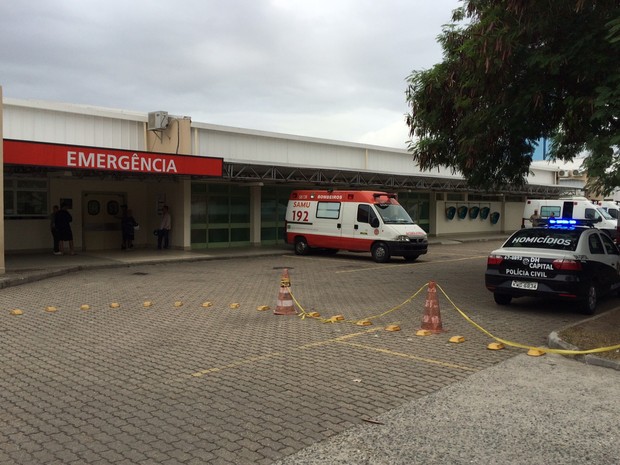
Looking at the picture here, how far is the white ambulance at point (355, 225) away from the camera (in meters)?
18.9

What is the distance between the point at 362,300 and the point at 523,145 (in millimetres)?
5544

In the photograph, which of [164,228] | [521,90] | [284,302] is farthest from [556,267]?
[164,228]

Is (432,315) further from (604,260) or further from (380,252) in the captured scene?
(380,252)

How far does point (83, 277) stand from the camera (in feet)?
48.3

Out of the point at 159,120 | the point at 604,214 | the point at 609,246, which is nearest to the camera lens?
the point at 609,246

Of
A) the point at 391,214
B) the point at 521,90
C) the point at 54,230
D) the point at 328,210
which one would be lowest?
the point at 54,230

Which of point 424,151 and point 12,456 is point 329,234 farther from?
point 12,456

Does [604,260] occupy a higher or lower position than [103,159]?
lower

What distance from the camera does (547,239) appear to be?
1026 centimetres

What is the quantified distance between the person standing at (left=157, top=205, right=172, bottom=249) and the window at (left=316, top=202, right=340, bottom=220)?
5.84 m

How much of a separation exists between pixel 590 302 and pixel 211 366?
6946mm

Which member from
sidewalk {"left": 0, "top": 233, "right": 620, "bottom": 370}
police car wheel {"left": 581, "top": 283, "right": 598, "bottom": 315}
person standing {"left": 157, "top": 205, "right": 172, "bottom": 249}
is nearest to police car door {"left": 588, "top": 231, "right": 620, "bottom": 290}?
police car wheel {"left": 581, "top": 283, "right": 598, "bottom": 315}

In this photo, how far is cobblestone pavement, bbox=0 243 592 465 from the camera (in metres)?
4.39

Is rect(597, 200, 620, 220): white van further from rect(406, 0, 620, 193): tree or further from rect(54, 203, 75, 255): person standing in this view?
rect(54, 203, 75, 255): person standing
